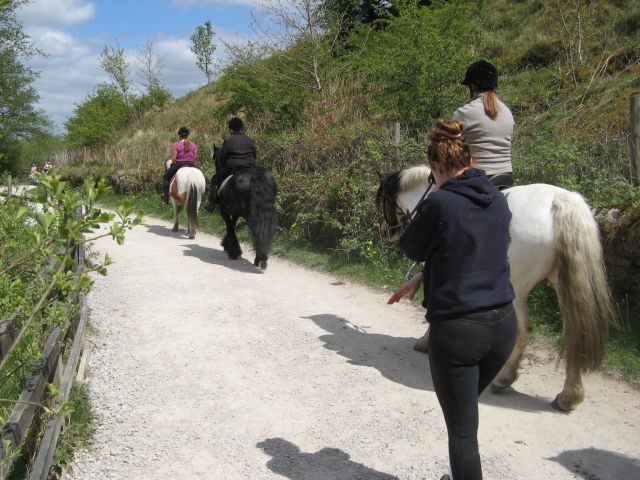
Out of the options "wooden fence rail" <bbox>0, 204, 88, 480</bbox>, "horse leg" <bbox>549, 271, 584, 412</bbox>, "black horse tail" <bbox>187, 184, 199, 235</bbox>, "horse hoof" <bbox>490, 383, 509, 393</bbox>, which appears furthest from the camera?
"black horse tail" <bbox>187, 184, 199, 235</bbox>

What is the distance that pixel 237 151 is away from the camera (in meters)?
9.62

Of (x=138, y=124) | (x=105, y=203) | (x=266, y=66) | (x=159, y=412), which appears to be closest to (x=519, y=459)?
(x=159, y=412)

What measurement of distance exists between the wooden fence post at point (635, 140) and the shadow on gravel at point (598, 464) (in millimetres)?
3799

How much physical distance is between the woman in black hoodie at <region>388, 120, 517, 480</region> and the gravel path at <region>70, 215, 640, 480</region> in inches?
43.8

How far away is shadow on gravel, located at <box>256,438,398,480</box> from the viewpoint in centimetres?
358

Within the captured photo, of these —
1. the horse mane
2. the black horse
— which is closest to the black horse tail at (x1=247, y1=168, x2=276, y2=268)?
the black horse

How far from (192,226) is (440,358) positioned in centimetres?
1018

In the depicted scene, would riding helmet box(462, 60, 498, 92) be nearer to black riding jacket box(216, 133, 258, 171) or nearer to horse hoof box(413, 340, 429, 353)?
horse hoof box(413, 340, 429, 353)

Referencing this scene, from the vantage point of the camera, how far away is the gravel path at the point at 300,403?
3695mm

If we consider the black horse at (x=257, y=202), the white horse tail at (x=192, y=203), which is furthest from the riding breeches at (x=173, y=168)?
the black horse at (x=257, y=202)

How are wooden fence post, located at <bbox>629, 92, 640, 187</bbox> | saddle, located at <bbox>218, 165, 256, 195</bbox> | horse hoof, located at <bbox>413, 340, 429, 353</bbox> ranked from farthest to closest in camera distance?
1. saddle, located at <bbox>218, 165, 256, 195</bbox>
2. wooden fence post, located at <bbox>629, 92, 640, 187</bbox>
3. horse hoof, located at <bbox>413, 340, 429, 353</bbox>

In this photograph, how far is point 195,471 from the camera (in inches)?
144

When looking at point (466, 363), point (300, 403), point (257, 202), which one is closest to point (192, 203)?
point (257, 202)

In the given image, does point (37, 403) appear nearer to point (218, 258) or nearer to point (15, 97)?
point (218, 258)
